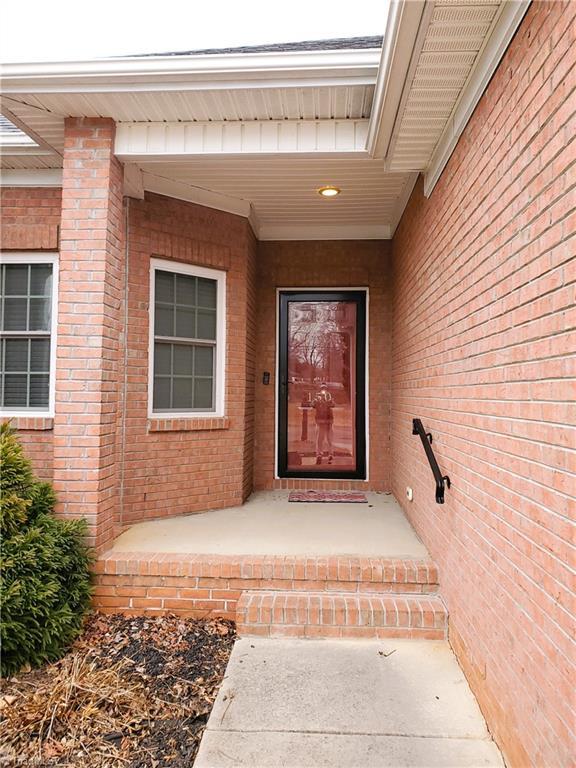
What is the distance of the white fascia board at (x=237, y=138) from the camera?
3.23 m

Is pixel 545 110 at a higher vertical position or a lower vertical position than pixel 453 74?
lower

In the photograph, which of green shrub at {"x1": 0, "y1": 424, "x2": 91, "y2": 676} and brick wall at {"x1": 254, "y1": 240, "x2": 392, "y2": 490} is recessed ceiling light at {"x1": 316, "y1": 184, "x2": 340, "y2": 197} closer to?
brick wall at {"x1": 254, "y1": 240, "x2": 392, "y2": 490}

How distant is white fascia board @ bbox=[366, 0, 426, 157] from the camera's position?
1963 millimetres

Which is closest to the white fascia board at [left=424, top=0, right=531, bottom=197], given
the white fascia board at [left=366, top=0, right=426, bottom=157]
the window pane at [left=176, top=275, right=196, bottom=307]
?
the white fascia board at [left=366, top=0, right=426, bottom=157]

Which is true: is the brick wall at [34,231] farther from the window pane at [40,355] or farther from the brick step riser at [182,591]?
the brick step riser at [182,591]

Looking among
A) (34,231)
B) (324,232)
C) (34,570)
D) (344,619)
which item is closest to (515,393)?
(344,619)

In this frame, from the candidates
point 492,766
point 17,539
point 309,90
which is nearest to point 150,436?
point 17,539

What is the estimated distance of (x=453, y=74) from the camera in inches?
91.8

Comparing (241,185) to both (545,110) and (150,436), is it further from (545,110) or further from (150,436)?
(545,110)

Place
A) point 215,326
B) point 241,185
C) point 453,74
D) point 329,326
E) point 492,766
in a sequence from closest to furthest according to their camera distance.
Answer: point 492,766 < point 453,74 < point 241,185 < point 215,326 < point 329,326

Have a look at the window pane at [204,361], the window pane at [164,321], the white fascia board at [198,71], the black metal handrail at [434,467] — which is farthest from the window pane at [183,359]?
the black metal handrail at [434,467]

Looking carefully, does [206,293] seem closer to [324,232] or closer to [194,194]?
[194,194]

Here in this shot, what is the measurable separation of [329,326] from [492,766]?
4.19 metres

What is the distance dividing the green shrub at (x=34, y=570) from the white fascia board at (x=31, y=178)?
2.43m
